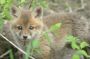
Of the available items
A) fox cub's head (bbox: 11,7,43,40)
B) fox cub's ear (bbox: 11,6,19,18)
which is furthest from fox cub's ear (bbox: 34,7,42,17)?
fox cub's ear (bbox: 11,6,19,18)

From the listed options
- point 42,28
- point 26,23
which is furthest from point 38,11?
point 26,23

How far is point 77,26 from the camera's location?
839 cm

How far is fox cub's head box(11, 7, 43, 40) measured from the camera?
683cm

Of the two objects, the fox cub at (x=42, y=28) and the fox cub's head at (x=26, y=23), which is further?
the fox cub at (x=42, y=28)

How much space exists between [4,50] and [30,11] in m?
0.85

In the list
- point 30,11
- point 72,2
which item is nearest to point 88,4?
point 72,2

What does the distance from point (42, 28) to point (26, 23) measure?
1.30ft

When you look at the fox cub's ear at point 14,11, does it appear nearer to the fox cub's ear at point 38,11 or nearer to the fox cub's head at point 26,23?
the fox cub's head at point 26,23

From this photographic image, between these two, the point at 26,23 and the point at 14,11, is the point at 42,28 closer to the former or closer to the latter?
the point at 26,23

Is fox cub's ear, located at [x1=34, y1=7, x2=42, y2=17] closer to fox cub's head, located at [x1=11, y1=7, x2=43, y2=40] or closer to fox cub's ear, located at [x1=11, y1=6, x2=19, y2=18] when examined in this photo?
fox cub's head, located at [x1=11, y1=7, x2=43, y2=40]

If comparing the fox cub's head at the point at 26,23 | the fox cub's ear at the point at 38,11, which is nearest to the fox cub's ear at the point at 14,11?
the fox cub's head at the point at 26,23

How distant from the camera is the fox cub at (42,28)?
694 centimetres

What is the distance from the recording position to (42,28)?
7.29 metres

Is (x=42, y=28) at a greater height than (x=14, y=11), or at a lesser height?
lesser
